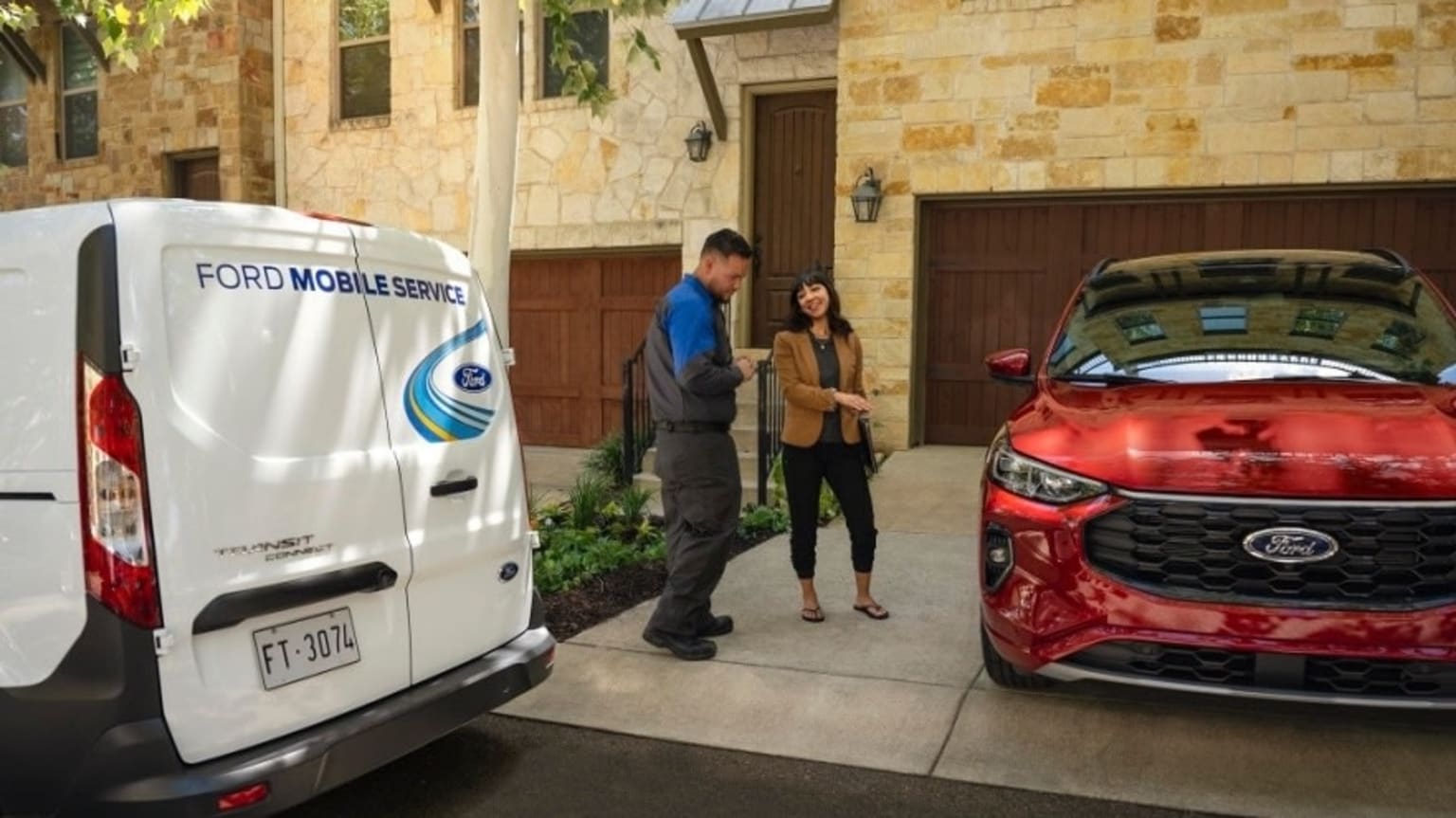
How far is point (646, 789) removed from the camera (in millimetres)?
3480

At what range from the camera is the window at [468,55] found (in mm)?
11922

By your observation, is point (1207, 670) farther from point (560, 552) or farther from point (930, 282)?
point (930, 282)

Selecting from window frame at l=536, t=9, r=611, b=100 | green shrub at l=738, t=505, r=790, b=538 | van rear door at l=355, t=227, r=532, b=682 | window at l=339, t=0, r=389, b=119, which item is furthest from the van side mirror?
window at l=339, t=0, r=389, b=119

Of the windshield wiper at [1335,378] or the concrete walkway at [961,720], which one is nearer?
the concrete walkway at [961,720]

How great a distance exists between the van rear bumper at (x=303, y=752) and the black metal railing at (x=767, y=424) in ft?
14.7

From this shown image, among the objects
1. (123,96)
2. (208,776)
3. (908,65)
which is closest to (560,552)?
(208,776)

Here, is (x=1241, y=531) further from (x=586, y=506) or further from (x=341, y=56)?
(x=341, y=56)

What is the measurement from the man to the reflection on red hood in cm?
129

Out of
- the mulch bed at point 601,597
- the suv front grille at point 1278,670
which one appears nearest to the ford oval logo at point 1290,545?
the suv front grille at point 1278,670

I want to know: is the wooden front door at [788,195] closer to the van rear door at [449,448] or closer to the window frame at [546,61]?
the window frame at [546,61]

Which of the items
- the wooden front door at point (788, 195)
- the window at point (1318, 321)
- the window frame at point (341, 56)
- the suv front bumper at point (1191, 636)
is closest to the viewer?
the suv front bumper at point (1191, 636)

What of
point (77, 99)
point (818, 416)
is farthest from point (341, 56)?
point (818, 416)

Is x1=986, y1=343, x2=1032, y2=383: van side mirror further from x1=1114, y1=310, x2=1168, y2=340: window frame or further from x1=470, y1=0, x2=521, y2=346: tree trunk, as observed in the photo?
x1=470, y1=0, x2=521, y2=346: tree trunk

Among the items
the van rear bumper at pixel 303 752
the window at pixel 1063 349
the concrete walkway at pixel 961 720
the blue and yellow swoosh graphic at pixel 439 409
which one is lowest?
the concrete walkway at pixel 961 720
